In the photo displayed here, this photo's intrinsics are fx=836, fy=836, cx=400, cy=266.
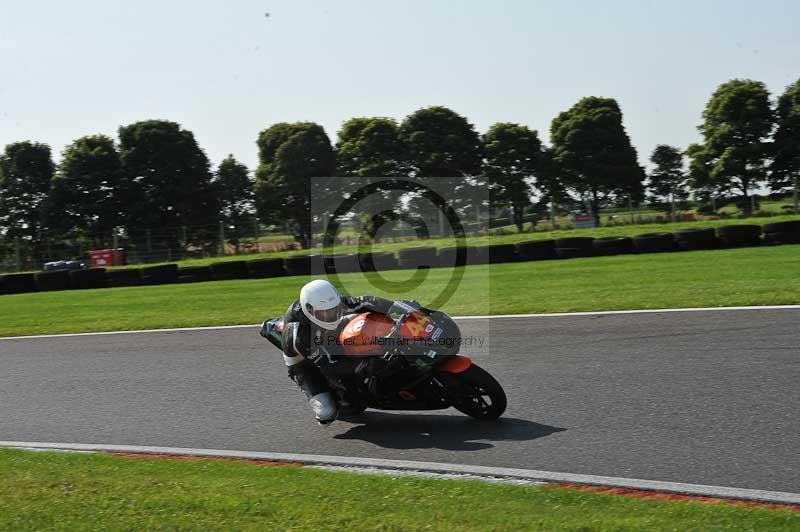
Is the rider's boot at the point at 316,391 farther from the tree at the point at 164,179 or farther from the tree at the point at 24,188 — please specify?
the tree at the point at 24,188

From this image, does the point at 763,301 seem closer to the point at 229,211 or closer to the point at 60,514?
the point at 60,514

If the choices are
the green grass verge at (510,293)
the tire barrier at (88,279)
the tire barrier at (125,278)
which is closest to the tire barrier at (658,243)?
the green grass verge at (510,293)

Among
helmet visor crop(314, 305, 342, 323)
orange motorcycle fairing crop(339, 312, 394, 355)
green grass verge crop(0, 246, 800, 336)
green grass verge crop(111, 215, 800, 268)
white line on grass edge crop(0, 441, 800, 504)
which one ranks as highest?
green grass verge crop(111, 215, 800, 268)

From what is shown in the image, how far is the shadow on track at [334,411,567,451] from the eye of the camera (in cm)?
667

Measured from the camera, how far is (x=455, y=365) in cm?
693

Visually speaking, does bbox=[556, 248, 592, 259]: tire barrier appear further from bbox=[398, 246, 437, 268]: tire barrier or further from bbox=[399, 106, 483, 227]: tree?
bbox=[399, 106, 483, 227]: tree

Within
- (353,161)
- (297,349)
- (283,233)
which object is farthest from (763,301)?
(353,161)

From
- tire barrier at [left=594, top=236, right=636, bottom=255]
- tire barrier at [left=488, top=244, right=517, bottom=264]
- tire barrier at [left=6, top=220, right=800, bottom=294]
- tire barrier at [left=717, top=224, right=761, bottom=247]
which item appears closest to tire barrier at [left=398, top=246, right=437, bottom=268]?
tire barrier at [left=6, top=220, right=800, bottom=294]

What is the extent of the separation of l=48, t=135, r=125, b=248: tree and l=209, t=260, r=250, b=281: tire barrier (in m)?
21.3

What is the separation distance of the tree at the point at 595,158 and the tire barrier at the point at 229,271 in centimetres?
2291

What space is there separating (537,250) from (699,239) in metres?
4.27

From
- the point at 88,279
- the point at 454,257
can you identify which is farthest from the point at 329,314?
the point at 88,279

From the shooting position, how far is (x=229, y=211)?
48844mm

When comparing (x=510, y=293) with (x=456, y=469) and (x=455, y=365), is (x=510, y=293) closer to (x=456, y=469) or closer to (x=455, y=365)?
(x=455, y=365)
